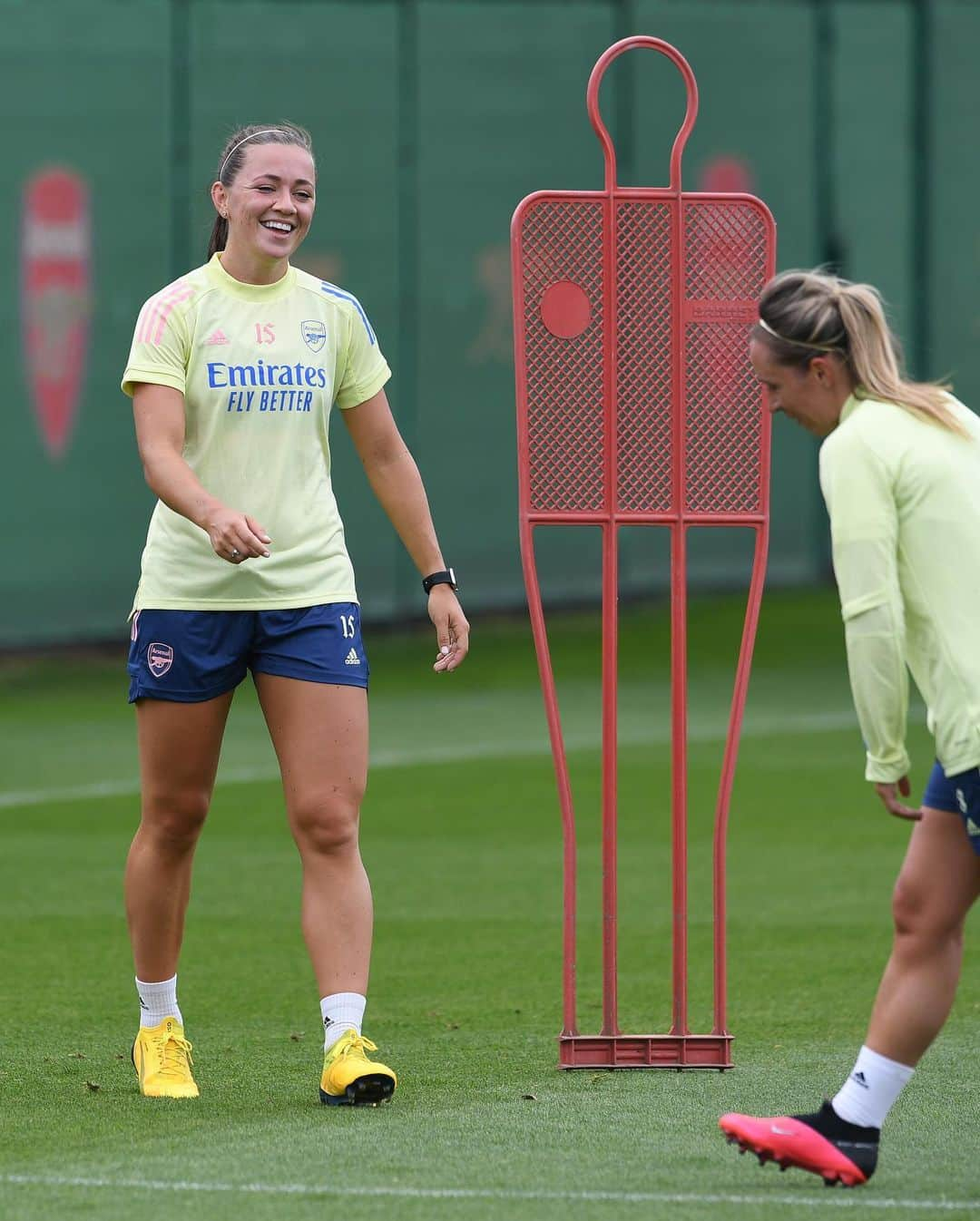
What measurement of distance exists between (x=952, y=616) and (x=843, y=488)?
0.31m

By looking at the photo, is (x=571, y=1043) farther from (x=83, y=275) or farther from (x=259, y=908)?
(x=83, y=275)

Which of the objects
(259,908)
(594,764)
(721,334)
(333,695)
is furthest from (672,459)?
(594,764)

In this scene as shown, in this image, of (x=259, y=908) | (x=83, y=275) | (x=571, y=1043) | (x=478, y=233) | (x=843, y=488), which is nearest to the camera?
(x=843, y=488)

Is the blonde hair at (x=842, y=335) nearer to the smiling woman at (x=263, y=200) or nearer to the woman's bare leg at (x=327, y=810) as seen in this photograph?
the smiling woman at (x=263, y=200)

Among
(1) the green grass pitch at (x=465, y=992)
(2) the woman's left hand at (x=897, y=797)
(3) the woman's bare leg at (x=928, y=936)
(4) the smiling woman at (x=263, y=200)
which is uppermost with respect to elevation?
(4) the smiling woman at (x=263, y=200)

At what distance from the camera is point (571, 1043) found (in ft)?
19.8

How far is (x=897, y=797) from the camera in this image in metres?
4.68

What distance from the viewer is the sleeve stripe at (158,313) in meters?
5.56

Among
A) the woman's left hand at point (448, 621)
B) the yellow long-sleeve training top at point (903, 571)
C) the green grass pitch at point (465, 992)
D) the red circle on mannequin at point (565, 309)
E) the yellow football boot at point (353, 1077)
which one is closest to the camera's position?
the yellow long-sleeve training top at point (903, 571)

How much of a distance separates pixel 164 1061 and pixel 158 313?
1726 millimetres

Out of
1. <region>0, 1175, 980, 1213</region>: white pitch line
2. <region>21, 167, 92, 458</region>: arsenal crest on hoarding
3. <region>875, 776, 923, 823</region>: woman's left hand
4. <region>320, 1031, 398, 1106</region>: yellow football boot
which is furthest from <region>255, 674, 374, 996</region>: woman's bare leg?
<region>21, 167, 92, 458</region>: arsenal crest on hoarding

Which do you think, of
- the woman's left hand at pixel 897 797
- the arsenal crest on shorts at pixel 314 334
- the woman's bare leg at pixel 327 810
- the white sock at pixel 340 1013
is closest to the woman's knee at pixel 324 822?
the woman's bare leg at pixel 327 810

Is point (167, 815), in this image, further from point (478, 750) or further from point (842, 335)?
point (478, 750)

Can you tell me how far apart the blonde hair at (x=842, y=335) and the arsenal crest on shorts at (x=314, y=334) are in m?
1.33
